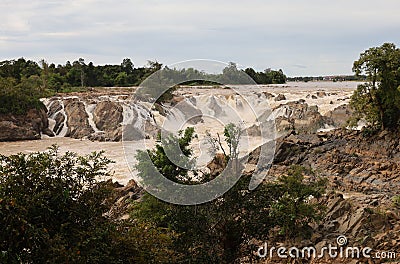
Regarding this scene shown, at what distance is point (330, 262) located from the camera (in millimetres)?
9094

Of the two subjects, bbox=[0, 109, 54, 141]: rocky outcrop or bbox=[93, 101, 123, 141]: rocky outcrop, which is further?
bbox=[93, 101, 123, 141]: rocky outcrop

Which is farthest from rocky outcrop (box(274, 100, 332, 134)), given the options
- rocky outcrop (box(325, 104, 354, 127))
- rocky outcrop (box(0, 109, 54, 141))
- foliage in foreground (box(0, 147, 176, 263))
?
foliage in foreground (box(0, 147, 176, 263))

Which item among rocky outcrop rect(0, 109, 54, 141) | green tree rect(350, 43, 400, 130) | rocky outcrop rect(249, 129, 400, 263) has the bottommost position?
rocky outcrop rect(249, 129, 400, 263)

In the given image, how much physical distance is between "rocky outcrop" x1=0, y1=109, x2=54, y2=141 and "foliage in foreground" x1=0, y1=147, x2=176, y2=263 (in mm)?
24049

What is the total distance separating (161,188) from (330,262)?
3543 mm

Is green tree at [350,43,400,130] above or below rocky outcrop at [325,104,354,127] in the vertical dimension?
above

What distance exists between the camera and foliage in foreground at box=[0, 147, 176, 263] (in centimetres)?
478

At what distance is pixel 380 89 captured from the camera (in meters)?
18.5

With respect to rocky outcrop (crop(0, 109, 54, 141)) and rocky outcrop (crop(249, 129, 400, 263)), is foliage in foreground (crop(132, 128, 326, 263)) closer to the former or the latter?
rocky outcrop (crop(249, 129, 400, 263))

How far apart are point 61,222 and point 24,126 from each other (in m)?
25.5

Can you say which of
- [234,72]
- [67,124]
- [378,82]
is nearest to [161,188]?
[234,72]

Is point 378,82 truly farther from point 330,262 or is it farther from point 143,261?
point 143,261

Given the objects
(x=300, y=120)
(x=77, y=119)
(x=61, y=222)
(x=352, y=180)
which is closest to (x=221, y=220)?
(x=61, y=222)

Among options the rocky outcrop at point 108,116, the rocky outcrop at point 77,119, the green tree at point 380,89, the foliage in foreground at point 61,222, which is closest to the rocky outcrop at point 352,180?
the green tree at point 380,89
